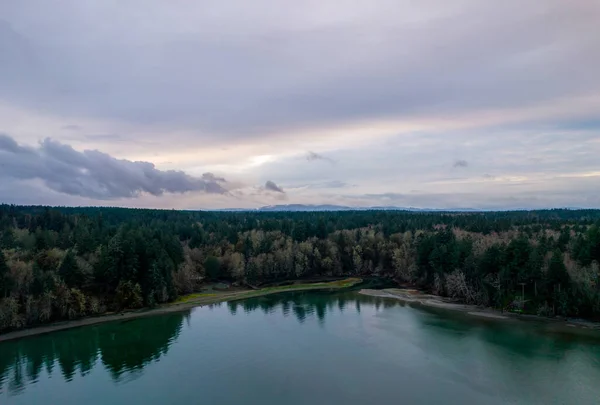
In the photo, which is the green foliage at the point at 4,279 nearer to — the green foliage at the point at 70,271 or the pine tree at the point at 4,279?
the pine tree at the point at 4,279

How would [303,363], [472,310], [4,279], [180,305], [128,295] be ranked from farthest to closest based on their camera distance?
[180,305] < [128,295] < [472,310] < [4,279] < [303,363]

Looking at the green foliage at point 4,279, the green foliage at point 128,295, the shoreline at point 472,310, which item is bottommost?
the shoreline at point 472,310

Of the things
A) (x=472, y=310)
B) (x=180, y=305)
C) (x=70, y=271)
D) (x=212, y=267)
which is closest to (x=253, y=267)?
(x=212, y=267)

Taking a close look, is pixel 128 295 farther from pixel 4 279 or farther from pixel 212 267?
pixel 212 267

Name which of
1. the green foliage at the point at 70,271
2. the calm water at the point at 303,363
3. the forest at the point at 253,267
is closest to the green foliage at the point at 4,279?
the forest at the point at 253,267

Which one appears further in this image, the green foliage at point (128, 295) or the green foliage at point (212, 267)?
the green foliage at point (212, 267)

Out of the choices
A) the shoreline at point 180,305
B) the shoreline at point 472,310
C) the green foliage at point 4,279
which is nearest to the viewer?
the green foliage at point 4,279
